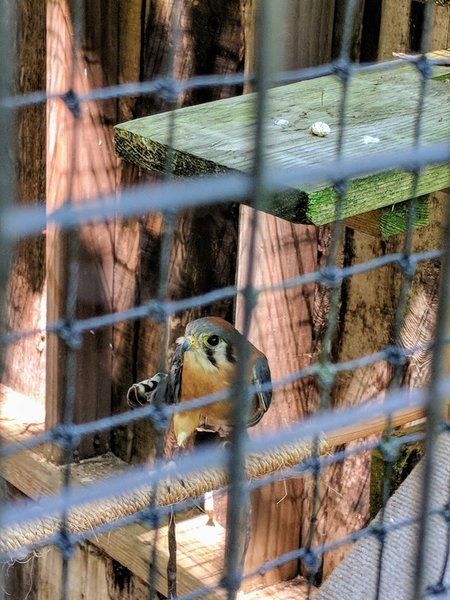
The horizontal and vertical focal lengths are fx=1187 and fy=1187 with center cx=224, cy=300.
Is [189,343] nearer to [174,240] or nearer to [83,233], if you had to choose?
[174,240]

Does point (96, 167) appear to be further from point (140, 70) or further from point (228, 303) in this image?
point (228, 303)

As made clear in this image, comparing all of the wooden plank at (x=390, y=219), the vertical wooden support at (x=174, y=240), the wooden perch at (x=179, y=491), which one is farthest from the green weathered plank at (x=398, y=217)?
the vertical wooden support at (x=174, y=240)

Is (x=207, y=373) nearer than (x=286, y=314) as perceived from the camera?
Yes

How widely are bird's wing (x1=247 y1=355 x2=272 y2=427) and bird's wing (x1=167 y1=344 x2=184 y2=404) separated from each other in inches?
7.2

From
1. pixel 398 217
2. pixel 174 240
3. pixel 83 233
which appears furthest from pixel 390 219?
pixel 83 233

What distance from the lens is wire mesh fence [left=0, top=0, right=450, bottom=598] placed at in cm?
73

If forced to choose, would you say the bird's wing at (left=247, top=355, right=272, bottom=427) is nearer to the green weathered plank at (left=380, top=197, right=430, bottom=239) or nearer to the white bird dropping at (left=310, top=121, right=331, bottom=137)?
the green weathered plank at (left=380, top=197, right=430, bottom=239)

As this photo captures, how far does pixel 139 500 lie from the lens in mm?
1947

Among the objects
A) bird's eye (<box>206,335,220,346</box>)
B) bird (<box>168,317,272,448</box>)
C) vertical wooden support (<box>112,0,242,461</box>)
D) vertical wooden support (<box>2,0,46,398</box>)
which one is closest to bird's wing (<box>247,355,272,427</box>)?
Answer: bird (<box>168,317,272,448</box>)

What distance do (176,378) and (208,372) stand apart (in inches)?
3.1

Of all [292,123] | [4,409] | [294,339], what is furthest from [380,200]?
[4,409]

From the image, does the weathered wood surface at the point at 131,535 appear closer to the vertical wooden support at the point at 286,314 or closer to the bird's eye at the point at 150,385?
the vertical wooden support at the point at 286,314

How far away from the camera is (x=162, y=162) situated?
182cm

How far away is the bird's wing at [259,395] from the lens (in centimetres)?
242
